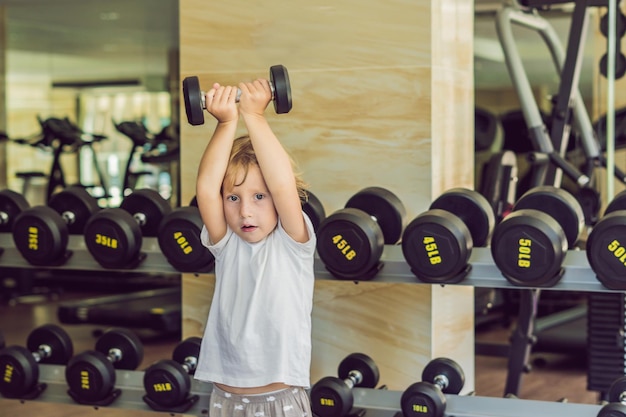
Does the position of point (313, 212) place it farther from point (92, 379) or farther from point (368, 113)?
point (92, 379)

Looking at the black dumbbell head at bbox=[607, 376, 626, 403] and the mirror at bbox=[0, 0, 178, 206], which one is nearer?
the black dumbbell head at bbox=[607, 376, 626, 403]

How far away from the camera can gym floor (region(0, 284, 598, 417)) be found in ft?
11.9

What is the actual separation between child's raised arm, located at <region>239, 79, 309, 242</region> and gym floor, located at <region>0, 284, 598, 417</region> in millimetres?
1845

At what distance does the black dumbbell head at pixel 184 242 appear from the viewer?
2.61 meters

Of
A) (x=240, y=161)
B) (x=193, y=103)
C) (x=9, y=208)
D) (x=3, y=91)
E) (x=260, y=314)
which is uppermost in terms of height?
(x=3, y=91)

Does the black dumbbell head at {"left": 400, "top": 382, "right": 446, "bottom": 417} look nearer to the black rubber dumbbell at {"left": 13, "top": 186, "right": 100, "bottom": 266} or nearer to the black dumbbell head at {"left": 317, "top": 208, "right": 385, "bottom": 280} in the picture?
the black dumbbell head at {"left": 317, "top": 208, "right": 385, "bottom": 280}

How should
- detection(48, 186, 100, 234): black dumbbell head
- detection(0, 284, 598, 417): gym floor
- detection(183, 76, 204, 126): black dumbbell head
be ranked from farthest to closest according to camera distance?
detection(0, 284, 598, 417): gym floor, detection(48, 186, 100, 234): black dumbbell head, detection(183, 76, 204, 126): black dumbbell head

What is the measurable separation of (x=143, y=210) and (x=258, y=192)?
1116 millimetres

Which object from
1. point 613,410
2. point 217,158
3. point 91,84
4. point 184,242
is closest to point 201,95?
point 217,158

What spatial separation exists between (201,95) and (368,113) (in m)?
1.20

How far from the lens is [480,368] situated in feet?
14.9

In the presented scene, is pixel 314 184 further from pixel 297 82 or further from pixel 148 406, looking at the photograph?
pixel 148 406

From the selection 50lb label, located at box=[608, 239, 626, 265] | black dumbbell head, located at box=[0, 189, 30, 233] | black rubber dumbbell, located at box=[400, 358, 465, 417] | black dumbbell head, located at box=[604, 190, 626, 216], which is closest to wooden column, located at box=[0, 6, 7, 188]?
black dumbbell head, located at box=[0, 189, 30, 233]

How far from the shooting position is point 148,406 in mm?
2738
